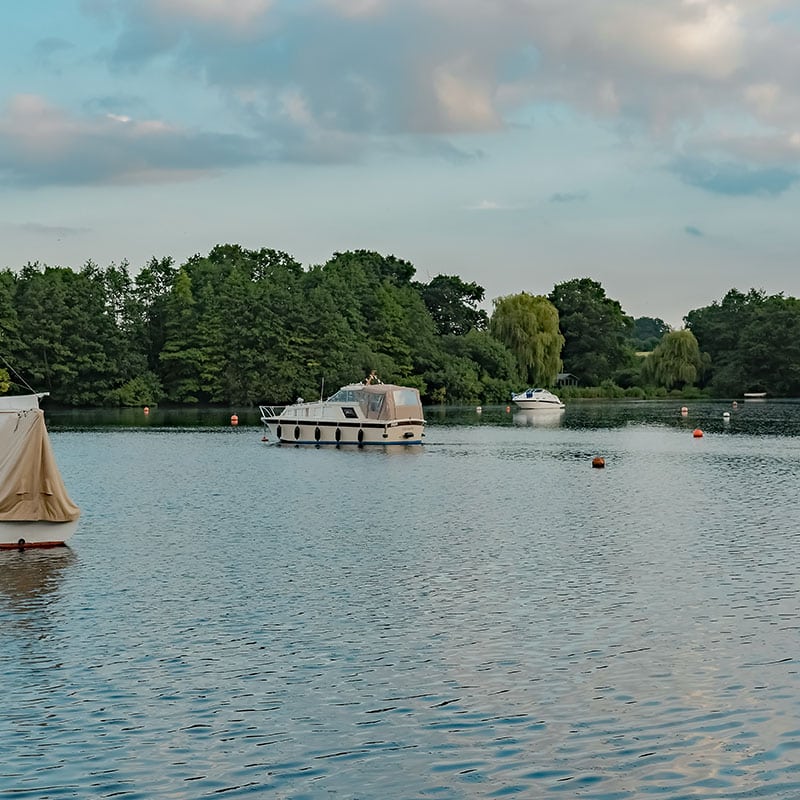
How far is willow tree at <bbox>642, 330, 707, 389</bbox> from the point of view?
183 meters

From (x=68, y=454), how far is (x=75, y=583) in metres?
44.9

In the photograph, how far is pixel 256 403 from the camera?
15050 centimetres

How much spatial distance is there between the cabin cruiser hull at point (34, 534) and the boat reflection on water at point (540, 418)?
3077 inches

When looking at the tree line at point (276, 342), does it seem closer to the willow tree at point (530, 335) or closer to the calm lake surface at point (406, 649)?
the willow tree at point (530, 335)

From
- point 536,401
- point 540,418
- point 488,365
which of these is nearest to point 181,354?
point 488,365

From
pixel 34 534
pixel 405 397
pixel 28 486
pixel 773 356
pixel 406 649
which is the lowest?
pixel 406 649

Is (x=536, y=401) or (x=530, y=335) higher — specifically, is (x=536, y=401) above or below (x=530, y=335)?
below

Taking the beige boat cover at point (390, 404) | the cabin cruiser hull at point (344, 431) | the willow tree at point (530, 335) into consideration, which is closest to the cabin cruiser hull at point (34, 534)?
the cabin cruiser hull at point (344, 431)

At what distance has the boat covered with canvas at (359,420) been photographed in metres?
80.0

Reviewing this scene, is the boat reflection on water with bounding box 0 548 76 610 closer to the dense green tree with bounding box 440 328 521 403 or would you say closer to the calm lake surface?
the calm lake surface

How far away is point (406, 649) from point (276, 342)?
132 m

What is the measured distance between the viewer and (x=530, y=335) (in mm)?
171125

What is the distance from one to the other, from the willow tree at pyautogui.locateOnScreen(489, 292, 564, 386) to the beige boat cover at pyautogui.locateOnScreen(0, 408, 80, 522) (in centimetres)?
13923

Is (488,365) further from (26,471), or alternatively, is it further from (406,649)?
(406,649)
